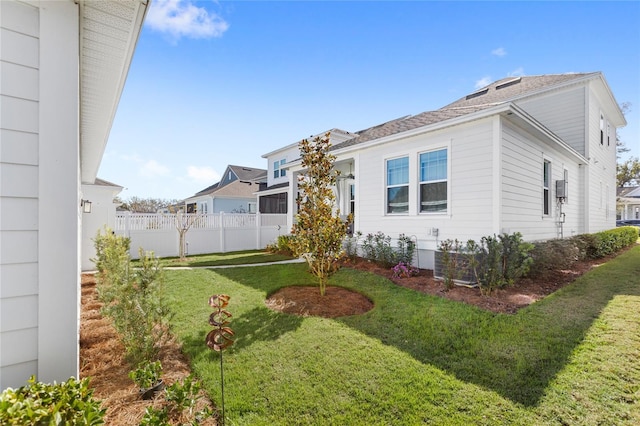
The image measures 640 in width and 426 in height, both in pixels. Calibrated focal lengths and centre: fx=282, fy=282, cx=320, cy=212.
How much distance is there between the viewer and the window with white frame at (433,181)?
7.44m

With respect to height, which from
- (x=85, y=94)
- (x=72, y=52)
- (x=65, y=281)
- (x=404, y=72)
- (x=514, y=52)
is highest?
(x=514, y=52)

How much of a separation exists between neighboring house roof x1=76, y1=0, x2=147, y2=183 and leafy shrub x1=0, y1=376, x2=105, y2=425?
2626 mm

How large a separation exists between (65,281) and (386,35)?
1062 centimetres

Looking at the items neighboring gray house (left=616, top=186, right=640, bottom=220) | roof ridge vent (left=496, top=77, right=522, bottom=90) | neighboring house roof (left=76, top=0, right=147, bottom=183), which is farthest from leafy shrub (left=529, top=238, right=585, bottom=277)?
neighboring gray house (left=616, top=186, right=640, bottom=220)

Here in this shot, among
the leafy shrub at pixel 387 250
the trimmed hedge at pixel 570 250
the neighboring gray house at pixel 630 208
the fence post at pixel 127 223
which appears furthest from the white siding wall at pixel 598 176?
the neighboring gray house at pixel 630 208

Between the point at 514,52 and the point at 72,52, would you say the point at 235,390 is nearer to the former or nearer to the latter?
the point at 72,52

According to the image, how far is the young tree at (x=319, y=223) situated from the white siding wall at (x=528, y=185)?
4.12 meters

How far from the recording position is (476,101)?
14.1 m

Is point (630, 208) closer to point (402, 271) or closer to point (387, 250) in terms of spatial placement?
point (387, 250)

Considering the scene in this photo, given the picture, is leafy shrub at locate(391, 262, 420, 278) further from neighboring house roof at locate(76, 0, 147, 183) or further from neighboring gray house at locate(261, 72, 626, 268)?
neighboring house roof at locate(76, 0, 147, 183)

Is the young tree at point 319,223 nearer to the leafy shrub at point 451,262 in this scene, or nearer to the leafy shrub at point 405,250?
the leafy shrub at point 451,262

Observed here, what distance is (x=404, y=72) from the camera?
11.0 m

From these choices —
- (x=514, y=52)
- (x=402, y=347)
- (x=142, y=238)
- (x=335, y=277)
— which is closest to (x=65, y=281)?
(x=402, y=347)

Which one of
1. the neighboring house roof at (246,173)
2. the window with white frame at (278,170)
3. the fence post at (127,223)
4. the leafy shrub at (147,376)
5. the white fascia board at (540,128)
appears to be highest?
the neighboring house roof at (246,173)
